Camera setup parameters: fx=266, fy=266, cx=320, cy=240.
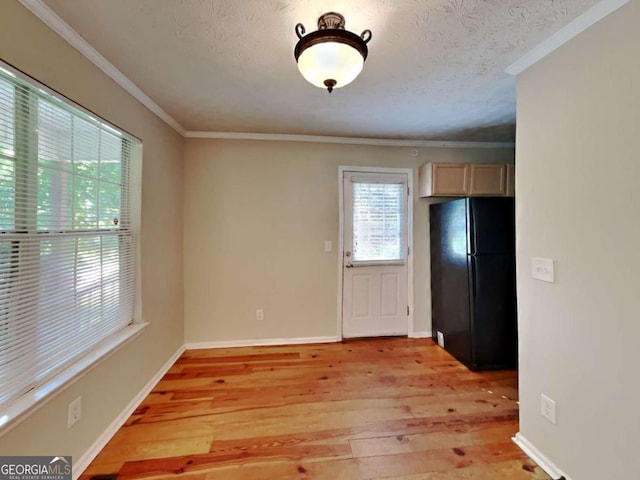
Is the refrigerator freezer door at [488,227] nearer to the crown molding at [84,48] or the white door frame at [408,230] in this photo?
the white door frame at [408,230]

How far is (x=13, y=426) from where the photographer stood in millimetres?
1086

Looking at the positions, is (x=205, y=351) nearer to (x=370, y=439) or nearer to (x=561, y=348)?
(x=370, y=439)

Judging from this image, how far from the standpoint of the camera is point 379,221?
3203 millimetres

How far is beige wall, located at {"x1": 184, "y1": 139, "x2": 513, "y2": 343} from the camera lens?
9.67 ft

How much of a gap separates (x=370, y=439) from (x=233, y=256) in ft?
7.01

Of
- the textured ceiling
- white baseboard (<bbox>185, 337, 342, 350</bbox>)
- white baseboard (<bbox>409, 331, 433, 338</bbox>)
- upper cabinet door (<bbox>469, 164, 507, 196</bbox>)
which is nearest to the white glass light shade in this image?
the textured ceiling

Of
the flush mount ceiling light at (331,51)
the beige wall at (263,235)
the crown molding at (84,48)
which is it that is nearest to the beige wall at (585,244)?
the flush mount ceiling light at (331,51)

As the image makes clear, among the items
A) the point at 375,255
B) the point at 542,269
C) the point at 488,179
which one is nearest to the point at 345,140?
the point at 375,255

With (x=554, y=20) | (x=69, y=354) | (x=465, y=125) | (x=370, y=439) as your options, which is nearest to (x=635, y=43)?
(x=554, y=20)

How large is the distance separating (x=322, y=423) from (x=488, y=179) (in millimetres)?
2924

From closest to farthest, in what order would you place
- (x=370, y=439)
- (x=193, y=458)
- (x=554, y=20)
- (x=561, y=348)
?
(x=554, y=20) < (x=561, y=348) < (x=193, y=458) < (x=370, y=439)

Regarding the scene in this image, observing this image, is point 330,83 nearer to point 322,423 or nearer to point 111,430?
point 322,423

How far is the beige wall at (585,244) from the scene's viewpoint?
1.14 metres

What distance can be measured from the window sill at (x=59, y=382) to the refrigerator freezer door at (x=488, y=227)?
Answer: 2.95m
